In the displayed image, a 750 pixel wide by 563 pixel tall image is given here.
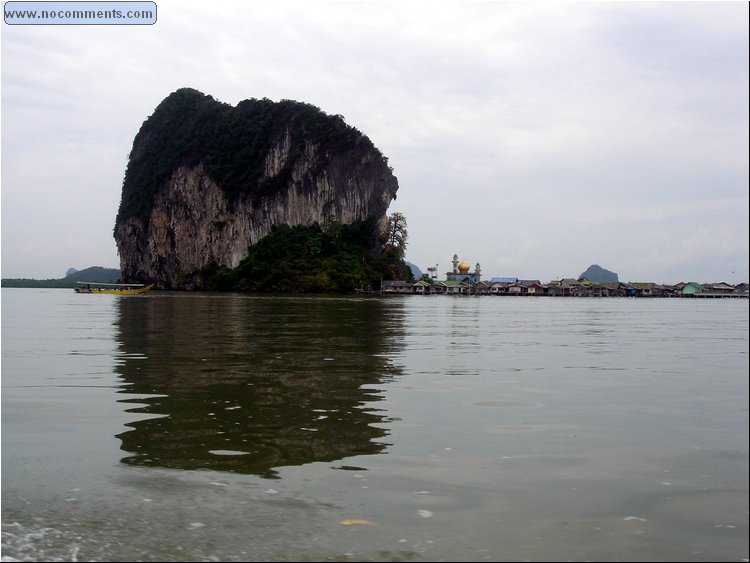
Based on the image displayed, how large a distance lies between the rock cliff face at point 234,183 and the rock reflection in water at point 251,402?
5570 inches

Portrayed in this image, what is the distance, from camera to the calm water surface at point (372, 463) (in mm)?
4750

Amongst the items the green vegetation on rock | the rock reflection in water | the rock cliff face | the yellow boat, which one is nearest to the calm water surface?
Result: the rock reflection in water

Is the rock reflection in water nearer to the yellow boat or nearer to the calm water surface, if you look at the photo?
the calm water surface

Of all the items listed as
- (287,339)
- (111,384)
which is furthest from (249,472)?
(287,339)

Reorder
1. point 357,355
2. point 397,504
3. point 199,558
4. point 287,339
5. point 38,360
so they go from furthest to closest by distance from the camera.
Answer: point 287,339 → point 357,355 → point 38,360 → point 397,504 → point 199,558

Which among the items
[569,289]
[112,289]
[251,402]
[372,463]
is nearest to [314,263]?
[112,289]

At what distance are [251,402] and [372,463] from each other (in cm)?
382

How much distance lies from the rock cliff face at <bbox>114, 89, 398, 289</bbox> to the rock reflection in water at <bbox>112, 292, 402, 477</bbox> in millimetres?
141468

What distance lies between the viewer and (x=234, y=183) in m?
170

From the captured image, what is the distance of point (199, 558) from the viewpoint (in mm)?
4461

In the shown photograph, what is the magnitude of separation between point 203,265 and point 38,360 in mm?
159080

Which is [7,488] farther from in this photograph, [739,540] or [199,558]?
[739,540]

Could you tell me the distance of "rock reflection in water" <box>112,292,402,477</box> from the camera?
7137 millimetres

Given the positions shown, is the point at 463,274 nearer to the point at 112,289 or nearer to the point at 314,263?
the point at 314,263
